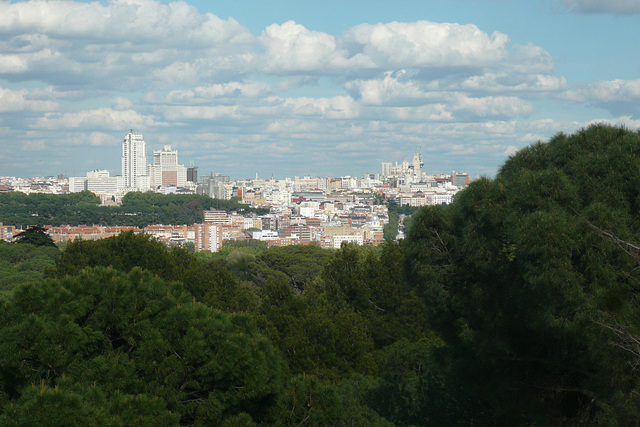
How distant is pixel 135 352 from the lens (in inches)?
279

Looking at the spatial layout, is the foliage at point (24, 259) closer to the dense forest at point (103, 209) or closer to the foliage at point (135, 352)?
the foliage at point (135, 352)

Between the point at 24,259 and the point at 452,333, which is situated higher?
the point at 452,333

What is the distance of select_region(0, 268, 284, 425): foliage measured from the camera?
6.62 m

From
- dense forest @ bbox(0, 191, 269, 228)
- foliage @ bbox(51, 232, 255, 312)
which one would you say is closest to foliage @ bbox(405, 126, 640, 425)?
foliage @ bbox(51, 232, 255, 312)

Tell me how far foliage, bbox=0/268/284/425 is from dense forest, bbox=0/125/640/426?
0.01m

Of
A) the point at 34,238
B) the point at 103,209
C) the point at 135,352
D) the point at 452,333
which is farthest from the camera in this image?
the point at 103,209

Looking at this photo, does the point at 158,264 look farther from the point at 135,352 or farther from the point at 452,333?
the point at 135,352

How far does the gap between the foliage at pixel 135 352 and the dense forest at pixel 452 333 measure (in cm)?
1

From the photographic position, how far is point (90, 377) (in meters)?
6.75

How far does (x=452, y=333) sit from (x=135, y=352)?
156 inches

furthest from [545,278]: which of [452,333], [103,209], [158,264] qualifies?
[103,209]

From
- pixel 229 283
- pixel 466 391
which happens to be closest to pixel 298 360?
pixel 466 391

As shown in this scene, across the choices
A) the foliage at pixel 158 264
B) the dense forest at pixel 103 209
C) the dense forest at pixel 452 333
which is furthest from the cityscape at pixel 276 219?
the dense forest at pixel 452 333

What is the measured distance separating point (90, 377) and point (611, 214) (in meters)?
4.78
